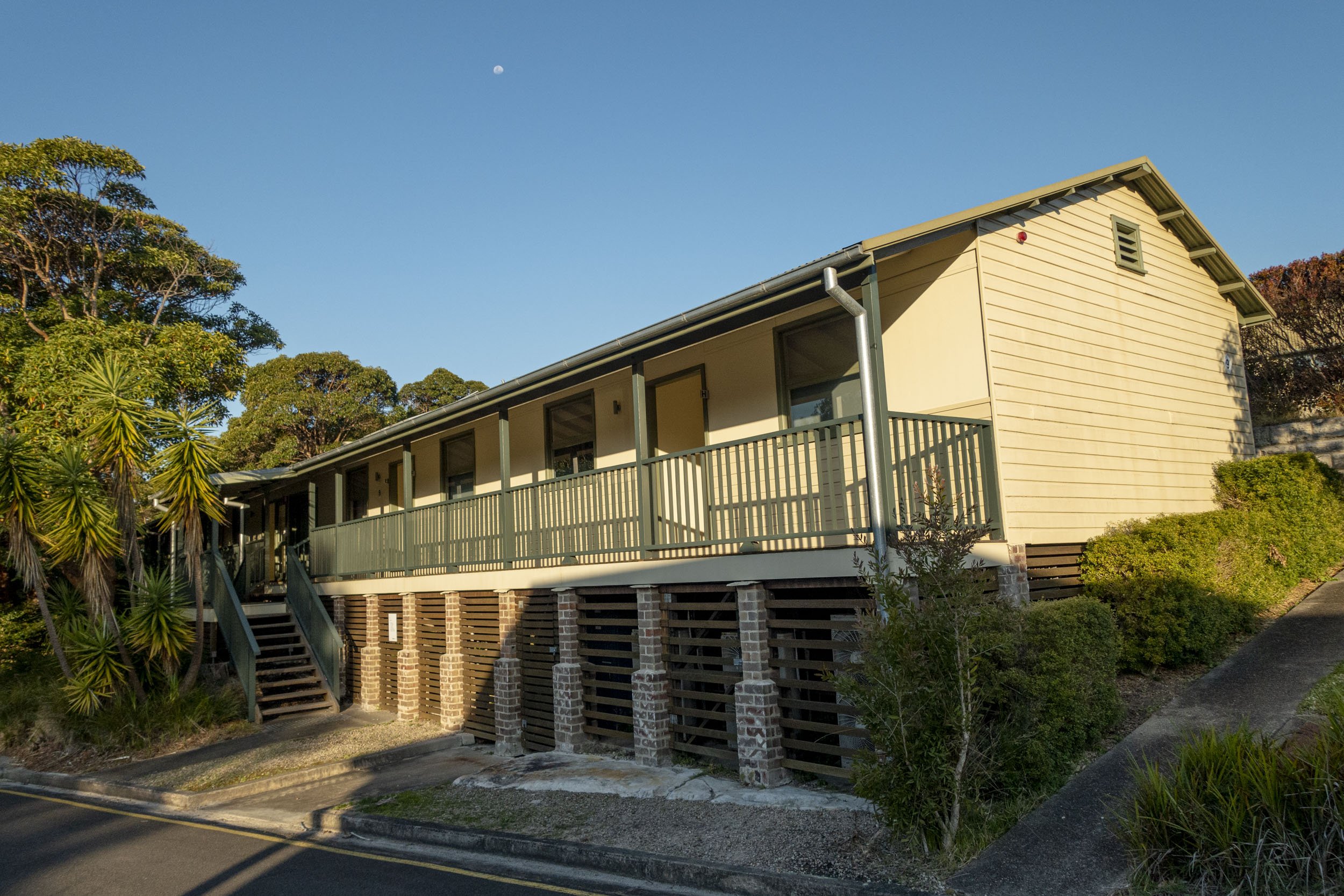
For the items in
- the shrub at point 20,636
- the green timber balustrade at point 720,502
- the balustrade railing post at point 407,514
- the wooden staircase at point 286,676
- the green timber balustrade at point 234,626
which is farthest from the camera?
the shrub at point 20,636

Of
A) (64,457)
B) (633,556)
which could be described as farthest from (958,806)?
(64,457)

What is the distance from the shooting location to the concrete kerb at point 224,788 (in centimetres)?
1100

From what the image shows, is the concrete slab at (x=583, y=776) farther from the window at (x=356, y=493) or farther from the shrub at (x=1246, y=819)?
the window at (x=356, y=493)

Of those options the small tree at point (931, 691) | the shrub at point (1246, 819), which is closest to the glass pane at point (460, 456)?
the small tree at point (931, 691)

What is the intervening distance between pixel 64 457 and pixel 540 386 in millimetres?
8379

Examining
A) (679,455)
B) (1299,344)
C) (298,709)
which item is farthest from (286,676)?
(1299,344)

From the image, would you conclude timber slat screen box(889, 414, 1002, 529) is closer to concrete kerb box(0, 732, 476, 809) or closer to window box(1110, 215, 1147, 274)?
window box(1110, 215, 1147, 274)

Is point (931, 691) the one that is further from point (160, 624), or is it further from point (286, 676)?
point (286, 676)

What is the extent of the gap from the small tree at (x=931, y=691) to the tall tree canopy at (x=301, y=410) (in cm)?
2641

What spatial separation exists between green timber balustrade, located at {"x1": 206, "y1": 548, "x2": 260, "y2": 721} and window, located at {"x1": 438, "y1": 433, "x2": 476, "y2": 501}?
4335 millimetres

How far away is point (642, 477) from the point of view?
34.7ft

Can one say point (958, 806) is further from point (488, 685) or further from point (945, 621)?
point (488, 685)

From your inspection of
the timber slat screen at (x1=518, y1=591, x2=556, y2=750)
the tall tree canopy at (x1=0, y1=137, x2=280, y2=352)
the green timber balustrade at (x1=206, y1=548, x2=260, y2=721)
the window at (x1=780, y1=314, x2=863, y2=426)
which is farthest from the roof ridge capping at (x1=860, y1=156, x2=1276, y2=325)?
the tall tree canopy at (x1=0, y1=137, x2=280, y2=352)

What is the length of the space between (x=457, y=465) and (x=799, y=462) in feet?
33.2
